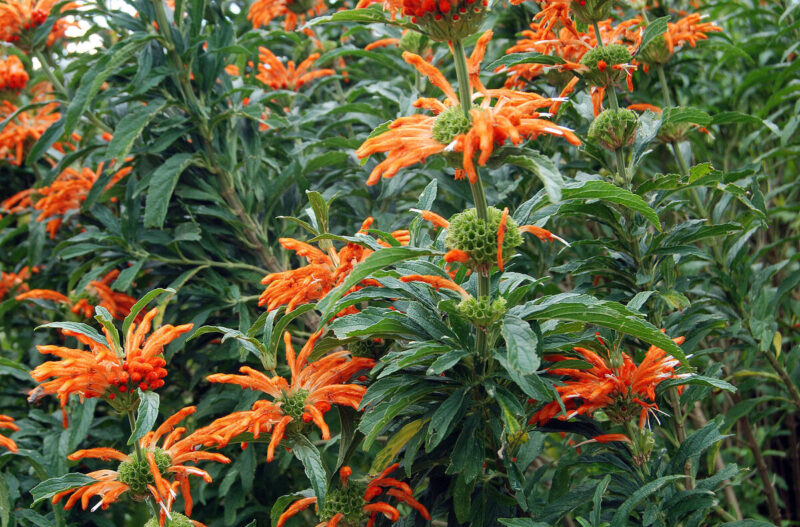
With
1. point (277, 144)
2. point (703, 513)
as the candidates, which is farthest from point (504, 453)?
point (277, 144)

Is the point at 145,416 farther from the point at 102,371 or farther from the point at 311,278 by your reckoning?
the point at 311,278

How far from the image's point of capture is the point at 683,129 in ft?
7.87

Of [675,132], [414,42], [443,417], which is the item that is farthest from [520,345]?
[414,42]

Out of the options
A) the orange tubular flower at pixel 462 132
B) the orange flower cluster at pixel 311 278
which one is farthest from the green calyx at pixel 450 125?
the orange flower cluster at pixel 311 278

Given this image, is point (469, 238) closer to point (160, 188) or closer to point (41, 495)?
point (41, 495)

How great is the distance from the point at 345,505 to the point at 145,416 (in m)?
0.48

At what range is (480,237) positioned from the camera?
1.34 metres

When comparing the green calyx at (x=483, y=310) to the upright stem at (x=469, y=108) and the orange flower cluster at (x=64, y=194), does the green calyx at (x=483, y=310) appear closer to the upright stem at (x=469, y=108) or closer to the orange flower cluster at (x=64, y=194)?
the upright stem at (x=469, y=108)

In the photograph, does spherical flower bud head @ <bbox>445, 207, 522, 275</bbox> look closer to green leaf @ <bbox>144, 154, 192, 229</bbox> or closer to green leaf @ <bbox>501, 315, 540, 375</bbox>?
green leaf @ <bbox>501, 315, 540, 375</bbox>

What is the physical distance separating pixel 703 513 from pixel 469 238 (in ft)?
A: 3.02

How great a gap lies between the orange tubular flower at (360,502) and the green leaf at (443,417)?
0.89 feet

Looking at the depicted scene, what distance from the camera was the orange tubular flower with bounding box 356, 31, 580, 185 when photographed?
1.26 m

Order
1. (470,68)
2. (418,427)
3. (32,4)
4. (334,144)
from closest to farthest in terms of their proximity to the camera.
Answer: (470,68), (418,427), (334,144), (32,4)

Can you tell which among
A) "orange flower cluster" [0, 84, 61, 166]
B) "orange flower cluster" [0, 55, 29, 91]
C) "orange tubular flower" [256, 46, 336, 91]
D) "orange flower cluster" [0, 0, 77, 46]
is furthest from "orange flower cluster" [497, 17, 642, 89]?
"orange flower cluster" [0, 55, 29, 91]
